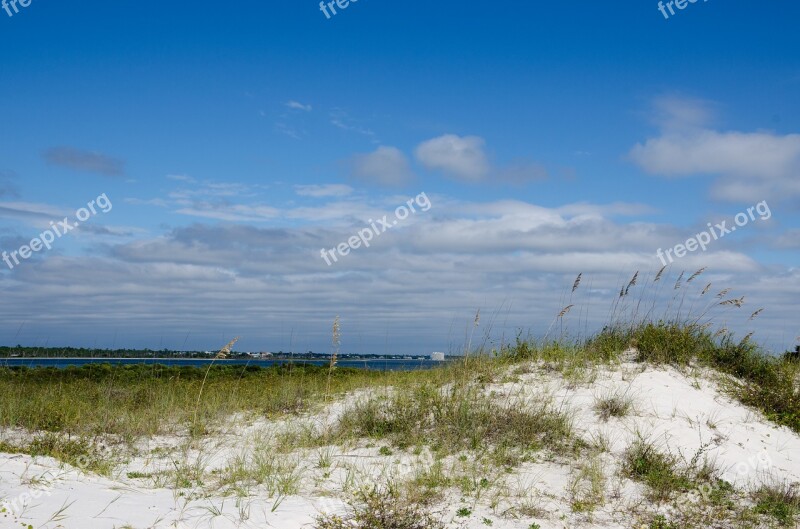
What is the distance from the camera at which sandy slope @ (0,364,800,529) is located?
677 cm

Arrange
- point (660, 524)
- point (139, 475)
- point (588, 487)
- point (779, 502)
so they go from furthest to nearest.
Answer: point (139, 475), point (588, 487), point (779, 502), point (660, 524)

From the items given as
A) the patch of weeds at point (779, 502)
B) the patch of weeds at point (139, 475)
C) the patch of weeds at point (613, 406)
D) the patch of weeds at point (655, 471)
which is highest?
the patch of weeds at point (613, 406)

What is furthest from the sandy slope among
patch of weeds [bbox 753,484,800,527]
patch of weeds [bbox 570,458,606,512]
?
patch of weeds [bbox 753,484,800,527]

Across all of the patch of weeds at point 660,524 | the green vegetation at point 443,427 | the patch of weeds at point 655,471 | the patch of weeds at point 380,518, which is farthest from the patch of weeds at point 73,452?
the patch of weeds at point 655,471

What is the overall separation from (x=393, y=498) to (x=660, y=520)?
307 centimetres

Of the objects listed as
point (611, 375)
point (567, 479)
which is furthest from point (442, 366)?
point (567, 479)

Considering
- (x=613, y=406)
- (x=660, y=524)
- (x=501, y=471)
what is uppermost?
(x=613, y=406)

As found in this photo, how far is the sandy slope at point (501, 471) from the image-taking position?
6.77 metres

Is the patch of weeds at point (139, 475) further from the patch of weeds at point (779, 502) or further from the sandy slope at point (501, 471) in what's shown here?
the patch of weeds at point (779, 502)

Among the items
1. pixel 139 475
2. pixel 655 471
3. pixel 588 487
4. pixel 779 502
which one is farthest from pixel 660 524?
pixel 139 475

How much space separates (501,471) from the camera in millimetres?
8625

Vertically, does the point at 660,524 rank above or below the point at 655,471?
below

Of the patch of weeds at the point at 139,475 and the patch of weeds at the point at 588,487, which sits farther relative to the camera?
the patch of weeds at the point at 139,475

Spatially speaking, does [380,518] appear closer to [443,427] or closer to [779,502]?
[443,427]
